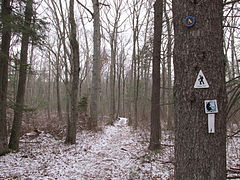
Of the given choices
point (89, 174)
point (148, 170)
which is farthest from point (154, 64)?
point (89, 174)

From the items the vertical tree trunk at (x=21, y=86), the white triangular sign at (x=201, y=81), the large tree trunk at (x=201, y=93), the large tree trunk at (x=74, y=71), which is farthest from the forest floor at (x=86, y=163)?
the white triangular sign at (x=201, y=81)

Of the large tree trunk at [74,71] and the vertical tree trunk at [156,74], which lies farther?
the large tree trunk at [74,71]

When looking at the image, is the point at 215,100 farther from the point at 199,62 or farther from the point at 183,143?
the point at 183,143

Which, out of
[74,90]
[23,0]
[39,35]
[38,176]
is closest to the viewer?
[38,176]

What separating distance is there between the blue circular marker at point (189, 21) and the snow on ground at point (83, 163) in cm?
305

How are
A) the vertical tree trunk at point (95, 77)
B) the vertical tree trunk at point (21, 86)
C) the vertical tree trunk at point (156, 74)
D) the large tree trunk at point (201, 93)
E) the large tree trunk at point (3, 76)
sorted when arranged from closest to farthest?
the large tree trunk at point (201, 93)
the large tree trunk at point (3, 76)
the vertical tree trunk at point (156, 74)
the vertical tree trunk at point (21, 86)
the vertical tree trunk at point (95, 77)

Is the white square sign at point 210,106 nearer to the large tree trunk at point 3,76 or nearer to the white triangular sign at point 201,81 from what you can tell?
the white triangular sign at point 201,81

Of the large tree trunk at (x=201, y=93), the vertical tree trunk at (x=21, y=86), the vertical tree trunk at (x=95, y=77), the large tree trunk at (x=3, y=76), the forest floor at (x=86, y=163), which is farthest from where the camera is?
the vertical tree trunk at (x=95, y=77)

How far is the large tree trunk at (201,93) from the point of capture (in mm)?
1518

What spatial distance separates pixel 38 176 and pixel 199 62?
4.87 meters

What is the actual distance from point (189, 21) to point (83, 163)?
5.47m

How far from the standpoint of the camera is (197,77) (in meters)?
1.56

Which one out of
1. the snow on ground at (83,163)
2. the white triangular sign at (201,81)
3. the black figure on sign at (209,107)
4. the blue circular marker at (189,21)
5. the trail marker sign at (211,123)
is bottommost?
the snow on ground at (83,163)

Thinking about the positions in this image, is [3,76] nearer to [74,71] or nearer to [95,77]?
[74,71]
